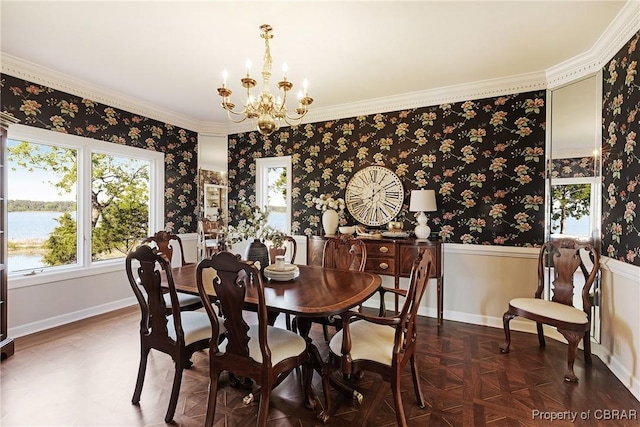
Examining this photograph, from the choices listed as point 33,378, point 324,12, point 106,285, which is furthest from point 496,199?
point 106,285

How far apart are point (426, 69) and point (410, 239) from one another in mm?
1861

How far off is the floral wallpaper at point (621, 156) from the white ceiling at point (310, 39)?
1.19 ft

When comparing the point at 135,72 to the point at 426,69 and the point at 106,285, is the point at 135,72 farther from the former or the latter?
the point at 426,69

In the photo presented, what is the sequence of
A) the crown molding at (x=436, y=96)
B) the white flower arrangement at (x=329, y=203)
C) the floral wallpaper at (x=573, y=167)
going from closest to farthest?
the floral wallpaper at (x=573, y=167)
the crown molding at (x=436, y=96)
the white flower arrangement at (x=329, y=203)

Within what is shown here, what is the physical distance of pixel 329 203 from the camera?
443 cm

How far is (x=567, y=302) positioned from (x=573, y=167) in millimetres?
1344

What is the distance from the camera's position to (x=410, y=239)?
3.74m

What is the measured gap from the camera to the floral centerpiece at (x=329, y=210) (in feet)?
14.2

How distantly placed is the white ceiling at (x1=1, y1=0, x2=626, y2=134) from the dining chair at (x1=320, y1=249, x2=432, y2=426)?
190cm

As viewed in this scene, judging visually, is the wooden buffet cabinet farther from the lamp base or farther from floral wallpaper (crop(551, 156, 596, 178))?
floral wallpaper (crop(551, 156, 596, 178))

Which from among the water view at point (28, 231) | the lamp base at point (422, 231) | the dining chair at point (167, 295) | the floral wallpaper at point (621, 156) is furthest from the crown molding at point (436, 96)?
the water view at point (28, 231)

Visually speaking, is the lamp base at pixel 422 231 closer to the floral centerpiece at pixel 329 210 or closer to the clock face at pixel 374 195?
the clock face at pixel 374 195

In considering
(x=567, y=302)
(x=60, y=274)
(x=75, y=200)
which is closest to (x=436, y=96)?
(x=567, y=302)

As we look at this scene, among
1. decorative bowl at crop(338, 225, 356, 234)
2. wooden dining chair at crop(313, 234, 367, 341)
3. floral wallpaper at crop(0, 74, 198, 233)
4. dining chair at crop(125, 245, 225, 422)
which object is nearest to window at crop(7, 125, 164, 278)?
floral wallpaper at crop(0, 74, 198, 233)
